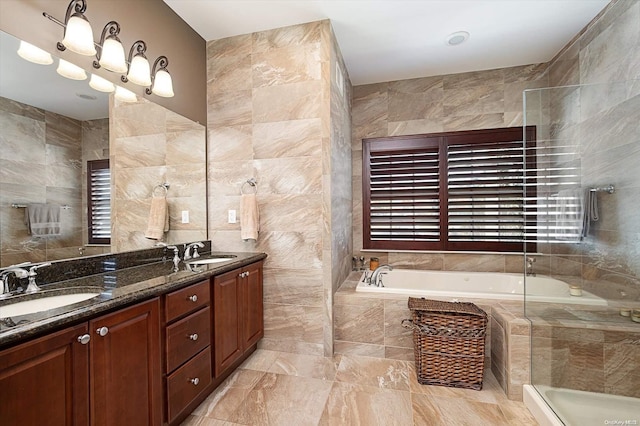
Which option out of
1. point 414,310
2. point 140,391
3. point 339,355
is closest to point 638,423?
point 414,310

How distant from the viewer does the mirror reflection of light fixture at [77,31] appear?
5.00 feet

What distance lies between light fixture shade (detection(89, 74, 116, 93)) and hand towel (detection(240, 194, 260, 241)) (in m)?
1.14

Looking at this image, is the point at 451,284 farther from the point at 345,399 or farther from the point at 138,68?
the point at 138,68

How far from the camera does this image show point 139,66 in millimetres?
1932

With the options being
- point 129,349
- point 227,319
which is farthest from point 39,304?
point 227,319

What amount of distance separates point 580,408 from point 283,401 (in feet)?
5.64

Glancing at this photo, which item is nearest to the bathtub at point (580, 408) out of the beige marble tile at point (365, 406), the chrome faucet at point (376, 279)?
the beige marble tile at point (365, 406)

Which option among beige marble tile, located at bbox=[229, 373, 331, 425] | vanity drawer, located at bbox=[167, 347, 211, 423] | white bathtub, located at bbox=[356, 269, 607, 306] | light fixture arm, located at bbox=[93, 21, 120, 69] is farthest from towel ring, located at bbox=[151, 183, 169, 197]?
white bathtub, located at bbox=[356, 269, 607, 306]

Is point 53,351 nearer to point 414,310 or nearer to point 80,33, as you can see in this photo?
point 80,33

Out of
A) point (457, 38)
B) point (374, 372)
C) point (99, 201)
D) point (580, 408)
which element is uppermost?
point (457, 38)

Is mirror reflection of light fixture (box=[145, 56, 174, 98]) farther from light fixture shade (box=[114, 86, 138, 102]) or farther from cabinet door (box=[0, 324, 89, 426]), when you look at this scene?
cabinet door (box=[0, 324, 89, 426])

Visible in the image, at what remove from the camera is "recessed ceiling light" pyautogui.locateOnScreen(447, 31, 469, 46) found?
2545 millimetres

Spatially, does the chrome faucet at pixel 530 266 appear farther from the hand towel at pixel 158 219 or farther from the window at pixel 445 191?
the hand towel at pixel 158 219

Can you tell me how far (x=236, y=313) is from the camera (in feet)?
6.91
